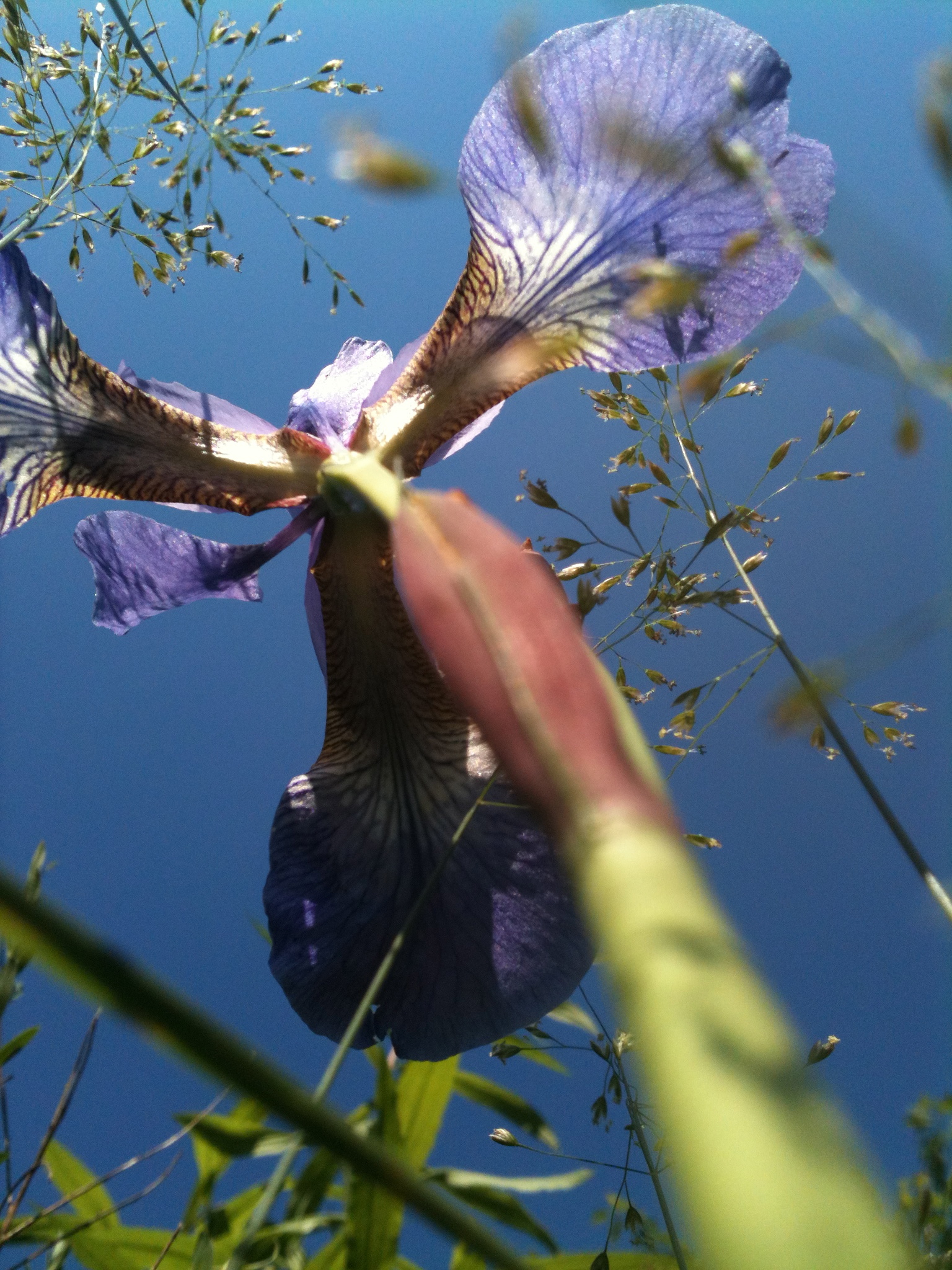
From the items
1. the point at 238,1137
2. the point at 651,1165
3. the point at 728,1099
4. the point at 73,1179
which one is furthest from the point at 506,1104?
the point at 728,1099

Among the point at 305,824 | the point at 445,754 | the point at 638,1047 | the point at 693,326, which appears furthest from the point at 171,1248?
the point at 693,326

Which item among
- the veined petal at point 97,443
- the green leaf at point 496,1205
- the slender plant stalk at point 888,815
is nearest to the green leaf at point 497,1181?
the green leaf at point 496,1205

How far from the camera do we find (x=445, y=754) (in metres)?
0.82

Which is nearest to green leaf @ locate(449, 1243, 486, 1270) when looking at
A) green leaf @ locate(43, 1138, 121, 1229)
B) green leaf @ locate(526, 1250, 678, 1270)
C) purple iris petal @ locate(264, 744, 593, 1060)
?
green leaf @ locate(526, 1250, 678, 1270)

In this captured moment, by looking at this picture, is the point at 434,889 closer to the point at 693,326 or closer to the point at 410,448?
the point at 410,448

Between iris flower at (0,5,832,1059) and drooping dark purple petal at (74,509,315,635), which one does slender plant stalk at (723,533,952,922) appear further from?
drooping dark purple petal at (74,509,315,635)

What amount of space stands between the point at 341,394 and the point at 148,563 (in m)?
0.31

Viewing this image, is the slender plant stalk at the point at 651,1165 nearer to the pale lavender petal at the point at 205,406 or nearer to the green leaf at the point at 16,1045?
the green leaf at the point at 16,1045

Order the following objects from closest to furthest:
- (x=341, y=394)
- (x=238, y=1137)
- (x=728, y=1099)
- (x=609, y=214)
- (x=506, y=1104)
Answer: (x=728, y=1099) < (x=238, y=1137) < (x=506, y=1104) < (x=609, y=214) < (x=341, y=394)

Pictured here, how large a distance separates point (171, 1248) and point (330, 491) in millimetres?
702

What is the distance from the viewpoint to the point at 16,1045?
604mm

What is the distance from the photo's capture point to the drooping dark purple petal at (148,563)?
928 millimetres

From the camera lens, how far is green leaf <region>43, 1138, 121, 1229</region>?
830mm

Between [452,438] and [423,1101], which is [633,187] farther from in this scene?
[423,1101]
